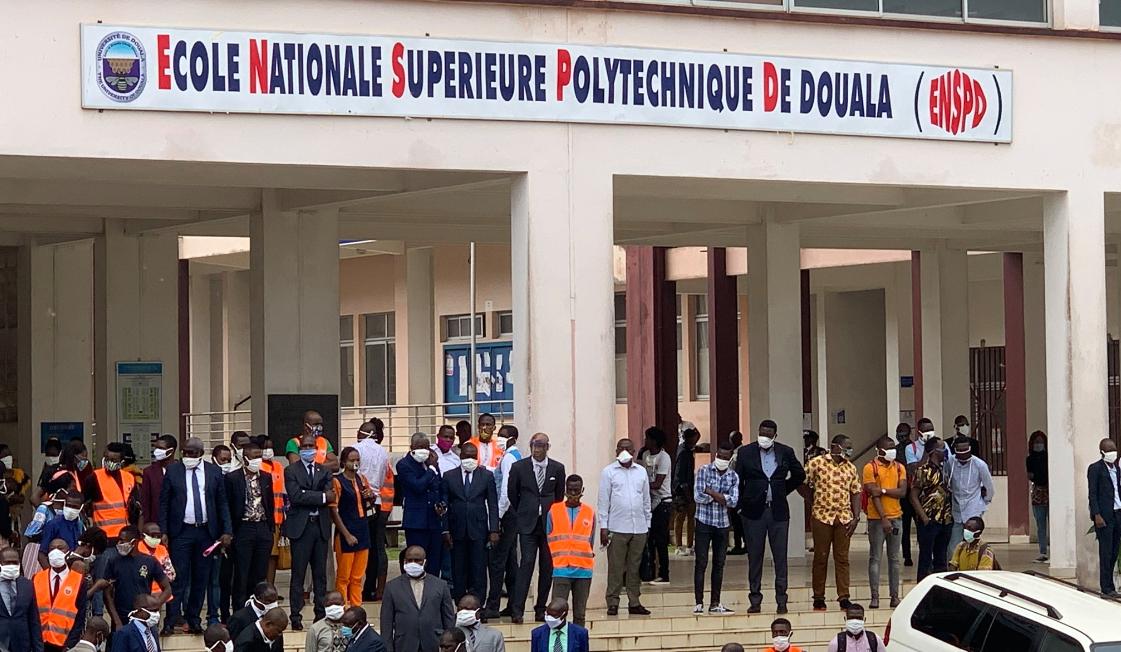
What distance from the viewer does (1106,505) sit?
62.8ft

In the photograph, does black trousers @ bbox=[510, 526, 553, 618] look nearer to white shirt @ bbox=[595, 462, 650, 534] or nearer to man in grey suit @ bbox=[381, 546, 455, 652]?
white shirt @ bbox=[595, 462, 650, 534]

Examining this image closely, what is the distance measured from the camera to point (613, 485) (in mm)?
17500

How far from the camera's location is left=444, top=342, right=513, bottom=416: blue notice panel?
122 feet

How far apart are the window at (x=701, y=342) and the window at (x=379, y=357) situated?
24.4 ft

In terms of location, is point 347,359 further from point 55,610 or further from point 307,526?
point 55,610

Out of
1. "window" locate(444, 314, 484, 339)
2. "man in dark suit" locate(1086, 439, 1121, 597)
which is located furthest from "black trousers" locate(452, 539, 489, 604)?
"window" locate(444, 314, 484, 339)

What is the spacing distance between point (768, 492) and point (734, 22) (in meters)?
4.76

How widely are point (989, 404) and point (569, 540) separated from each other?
1662cm

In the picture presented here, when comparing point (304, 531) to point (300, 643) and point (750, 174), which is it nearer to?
point (300, 643)

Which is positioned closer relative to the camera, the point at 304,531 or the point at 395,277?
the point at 304,531

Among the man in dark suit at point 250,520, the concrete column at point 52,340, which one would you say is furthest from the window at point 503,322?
the man in dark suit at point 250,520

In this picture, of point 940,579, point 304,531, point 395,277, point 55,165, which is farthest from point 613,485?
point 395,277

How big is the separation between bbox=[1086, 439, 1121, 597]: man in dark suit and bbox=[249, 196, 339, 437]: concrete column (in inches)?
332

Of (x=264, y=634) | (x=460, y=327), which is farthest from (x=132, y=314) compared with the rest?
(x=460, y=327)
